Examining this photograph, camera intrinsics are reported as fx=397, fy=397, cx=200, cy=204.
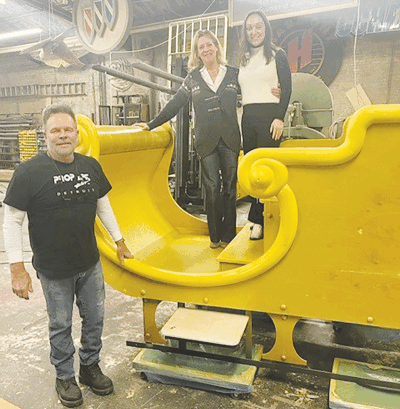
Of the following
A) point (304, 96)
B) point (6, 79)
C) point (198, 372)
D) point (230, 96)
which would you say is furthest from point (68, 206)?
point (6, 79)

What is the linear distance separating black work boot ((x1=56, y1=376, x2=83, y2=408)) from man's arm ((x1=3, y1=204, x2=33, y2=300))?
1.70ft

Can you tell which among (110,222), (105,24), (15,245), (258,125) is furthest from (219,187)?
(105,24)

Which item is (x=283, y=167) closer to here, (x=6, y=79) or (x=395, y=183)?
(x=395, y=183)

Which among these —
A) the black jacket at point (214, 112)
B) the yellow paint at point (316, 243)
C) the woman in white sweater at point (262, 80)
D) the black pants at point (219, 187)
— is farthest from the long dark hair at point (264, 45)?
the yellow paint at point (316, 243)

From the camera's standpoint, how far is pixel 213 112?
2549 mm

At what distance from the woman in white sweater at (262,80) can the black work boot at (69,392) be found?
1310 mm

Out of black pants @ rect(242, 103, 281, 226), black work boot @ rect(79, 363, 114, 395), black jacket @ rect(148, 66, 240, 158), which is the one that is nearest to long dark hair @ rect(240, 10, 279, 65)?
black jacket @ rect(148, 66, 240, 158)

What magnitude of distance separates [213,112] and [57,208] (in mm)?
1215

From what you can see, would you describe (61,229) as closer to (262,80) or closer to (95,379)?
(95,379)

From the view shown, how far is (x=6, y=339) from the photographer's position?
2602 millimetres

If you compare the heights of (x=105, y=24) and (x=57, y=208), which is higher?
(x=105, y=24)

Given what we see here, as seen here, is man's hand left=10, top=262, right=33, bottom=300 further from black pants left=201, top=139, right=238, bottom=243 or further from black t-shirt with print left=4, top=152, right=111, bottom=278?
black pants left=201, top=139, right=238, bottom=243

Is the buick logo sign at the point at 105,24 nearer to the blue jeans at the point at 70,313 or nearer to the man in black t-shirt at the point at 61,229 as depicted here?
the man in black t-shirt at the point at 61,229

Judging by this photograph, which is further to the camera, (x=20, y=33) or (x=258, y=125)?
(x=20, y=33)
